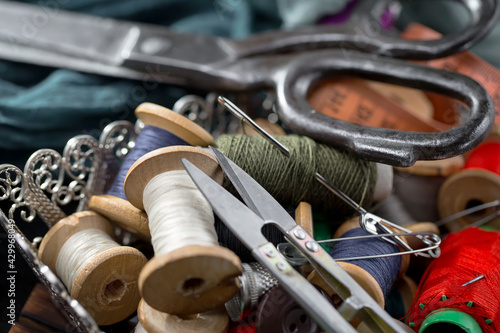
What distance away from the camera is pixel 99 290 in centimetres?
64

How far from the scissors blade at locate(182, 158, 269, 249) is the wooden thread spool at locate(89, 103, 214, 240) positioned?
111 millimetres

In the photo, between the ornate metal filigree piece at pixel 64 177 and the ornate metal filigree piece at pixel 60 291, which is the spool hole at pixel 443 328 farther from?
the ornate metal filigree piece at pixel 64 177

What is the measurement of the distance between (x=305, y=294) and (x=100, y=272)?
0.28 meters

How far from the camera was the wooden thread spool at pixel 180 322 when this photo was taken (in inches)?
22.8

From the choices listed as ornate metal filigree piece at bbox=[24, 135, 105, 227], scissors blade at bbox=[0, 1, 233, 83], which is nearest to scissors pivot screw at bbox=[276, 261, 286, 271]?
ornate metal filigree piece at bbox=[24, 135, 105, 227]

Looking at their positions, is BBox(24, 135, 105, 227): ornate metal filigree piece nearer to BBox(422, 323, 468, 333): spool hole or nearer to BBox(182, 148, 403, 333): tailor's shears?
BBox(182, 148, 403, 333): tailor's shears

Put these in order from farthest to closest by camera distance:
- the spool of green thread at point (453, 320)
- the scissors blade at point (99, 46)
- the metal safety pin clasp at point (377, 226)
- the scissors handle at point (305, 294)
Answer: the scissors blade at point (99, 46)
the metal safety pin clasp at point (377, 226)
the spool of green thread at point (453, 320)
the scissors handle at point (305, 294)

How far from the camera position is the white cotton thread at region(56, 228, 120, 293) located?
2.16 ft

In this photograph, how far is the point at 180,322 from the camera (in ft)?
1.93

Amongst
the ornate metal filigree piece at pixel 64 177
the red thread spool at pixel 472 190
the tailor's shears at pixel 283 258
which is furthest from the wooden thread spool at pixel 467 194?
the ornate metal filigree piece at pixel 64 177

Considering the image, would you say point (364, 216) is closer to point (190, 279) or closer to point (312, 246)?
point (312, 246)

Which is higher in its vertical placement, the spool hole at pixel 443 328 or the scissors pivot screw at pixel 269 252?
the scissors pivot screw at pixel 269 252

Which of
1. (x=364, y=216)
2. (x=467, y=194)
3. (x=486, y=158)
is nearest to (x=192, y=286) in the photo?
(x=364, y=216)

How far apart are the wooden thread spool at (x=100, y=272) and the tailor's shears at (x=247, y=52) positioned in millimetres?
349
